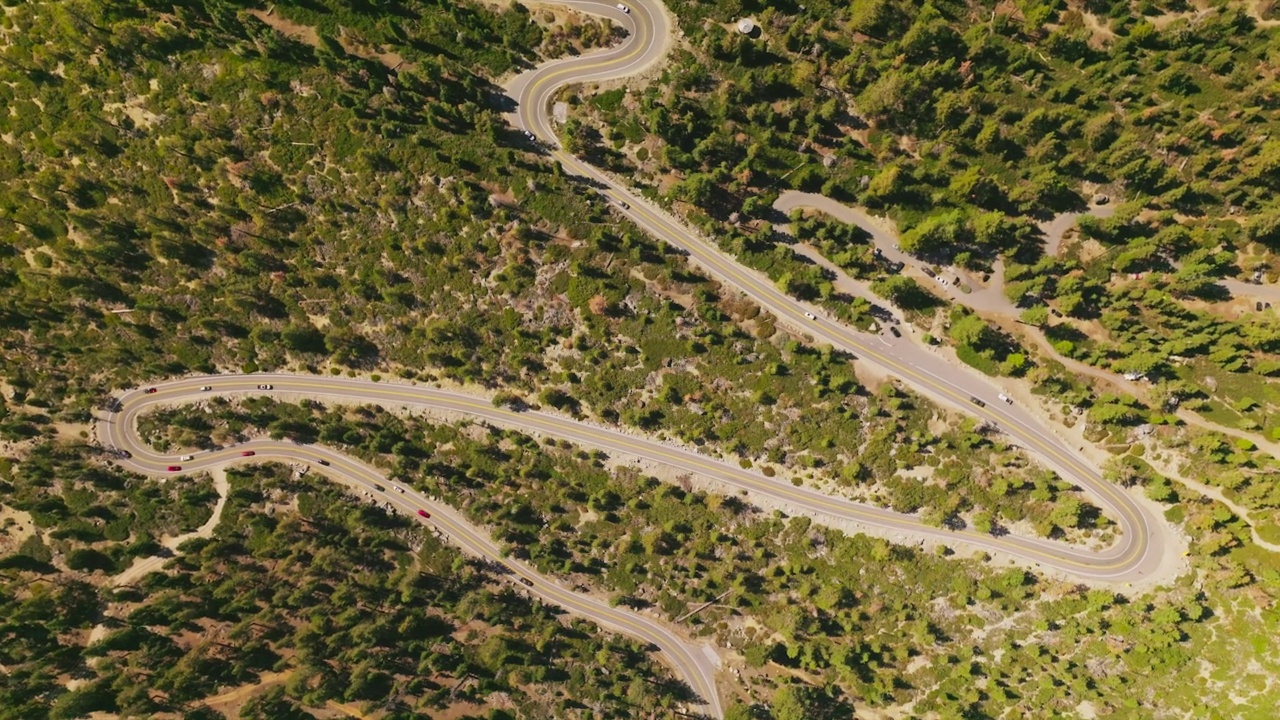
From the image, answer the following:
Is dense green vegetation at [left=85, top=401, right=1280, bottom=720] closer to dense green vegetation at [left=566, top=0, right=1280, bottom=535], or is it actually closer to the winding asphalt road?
the winding asphalt road

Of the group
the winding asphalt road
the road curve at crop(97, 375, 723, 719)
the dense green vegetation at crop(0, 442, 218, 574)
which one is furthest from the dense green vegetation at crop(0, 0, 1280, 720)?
the winding asphalt road

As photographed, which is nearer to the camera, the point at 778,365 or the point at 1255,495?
the point at 1255,495

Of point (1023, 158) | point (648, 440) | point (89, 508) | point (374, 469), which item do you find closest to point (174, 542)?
point (89, 508)

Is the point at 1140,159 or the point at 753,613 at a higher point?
the point at 1140,159

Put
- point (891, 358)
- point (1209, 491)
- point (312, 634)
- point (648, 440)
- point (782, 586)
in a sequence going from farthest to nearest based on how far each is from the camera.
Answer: point (648, 440) < point (782, 586) < point (891, 358) < point (312, 634) < point (1209, 491)

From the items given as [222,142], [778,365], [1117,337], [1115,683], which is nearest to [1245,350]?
[1117,337]

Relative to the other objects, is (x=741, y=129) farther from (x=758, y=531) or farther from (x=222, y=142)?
(x=222, y=142)

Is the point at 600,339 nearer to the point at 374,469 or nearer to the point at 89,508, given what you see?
the point at 374,469
